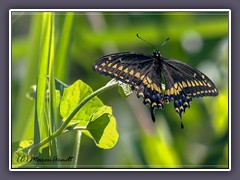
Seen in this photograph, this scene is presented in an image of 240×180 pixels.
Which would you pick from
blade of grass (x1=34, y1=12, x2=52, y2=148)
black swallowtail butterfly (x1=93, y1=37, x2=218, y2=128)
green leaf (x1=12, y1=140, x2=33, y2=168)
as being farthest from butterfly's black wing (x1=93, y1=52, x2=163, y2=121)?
green leaf (x1=12, y1=140, x2=33, y2=168)

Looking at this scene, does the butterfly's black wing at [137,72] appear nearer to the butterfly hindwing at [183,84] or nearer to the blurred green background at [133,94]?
the butterfly hindwing at [183,84]

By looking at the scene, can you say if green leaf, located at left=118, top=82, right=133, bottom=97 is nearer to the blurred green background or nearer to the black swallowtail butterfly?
the black swallowtail butterfly

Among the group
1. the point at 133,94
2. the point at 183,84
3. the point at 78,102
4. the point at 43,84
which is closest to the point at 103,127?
the point at 78,102

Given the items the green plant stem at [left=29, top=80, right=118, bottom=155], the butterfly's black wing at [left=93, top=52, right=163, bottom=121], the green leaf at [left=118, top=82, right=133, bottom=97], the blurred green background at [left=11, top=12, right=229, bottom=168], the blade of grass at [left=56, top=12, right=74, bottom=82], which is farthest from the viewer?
the blurred green background at [left=11, top=12, right=229, bottom=168]

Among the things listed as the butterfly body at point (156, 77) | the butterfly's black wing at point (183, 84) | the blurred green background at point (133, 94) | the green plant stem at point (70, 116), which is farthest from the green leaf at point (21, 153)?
the butterfly's black wing at point (183, 84)

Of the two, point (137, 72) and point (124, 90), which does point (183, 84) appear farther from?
point (124, 90)

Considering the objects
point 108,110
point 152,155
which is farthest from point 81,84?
point 152,155
